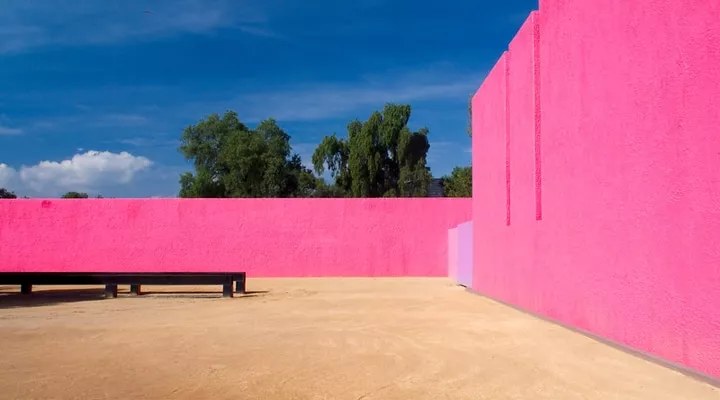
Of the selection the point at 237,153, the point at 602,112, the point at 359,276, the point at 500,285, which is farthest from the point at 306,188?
the point at 602,112

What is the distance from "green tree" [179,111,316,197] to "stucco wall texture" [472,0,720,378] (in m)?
28.4

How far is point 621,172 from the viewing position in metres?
6.87

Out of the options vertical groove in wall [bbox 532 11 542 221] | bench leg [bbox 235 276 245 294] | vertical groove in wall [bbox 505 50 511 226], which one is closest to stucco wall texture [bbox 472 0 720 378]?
vertical groove in wall [bbox 532 11 542 221]

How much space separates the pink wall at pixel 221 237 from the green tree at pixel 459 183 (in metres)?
12.0

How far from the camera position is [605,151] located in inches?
288

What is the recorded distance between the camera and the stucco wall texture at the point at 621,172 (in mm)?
5312

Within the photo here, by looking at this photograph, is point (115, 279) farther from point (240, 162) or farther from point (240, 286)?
point (240, 162)

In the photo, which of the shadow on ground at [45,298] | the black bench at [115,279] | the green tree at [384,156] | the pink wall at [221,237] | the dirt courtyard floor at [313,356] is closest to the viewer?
the dirt courtyard floor at [313,356]

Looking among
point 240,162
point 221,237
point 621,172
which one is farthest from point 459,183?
point 621,172

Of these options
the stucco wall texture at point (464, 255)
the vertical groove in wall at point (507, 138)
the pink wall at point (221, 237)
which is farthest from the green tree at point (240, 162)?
the vertical groove in wall at point (507, 138)

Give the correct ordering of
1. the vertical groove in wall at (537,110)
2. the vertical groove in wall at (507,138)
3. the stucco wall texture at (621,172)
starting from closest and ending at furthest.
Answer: the stucco wall texture at (621,172), the vertical groove in wall at (537,110), the vertical groove in wall at (507,138)

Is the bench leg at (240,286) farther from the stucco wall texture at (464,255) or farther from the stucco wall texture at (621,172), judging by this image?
the stucco wall texture at (621,172)

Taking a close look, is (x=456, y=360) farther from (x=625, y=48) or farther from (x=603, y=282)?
(x=625, y=48)

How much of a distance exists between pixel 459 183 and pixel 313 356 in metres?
28.7
